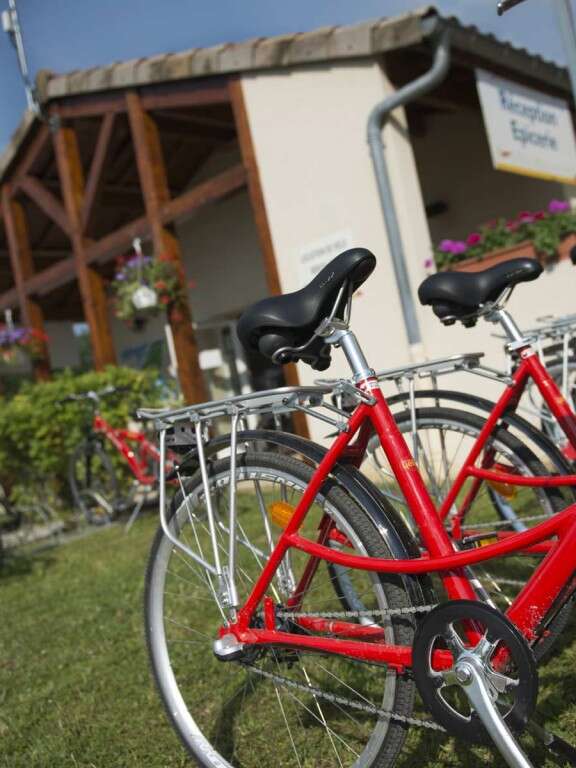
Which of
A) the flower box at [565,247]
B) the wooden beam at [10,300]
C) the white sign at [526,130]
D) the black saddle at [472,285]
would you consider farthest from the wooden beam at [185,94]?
the black saddle at [472,285]

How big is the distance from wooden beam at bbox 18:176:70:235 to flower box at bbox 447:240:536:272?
493 cm

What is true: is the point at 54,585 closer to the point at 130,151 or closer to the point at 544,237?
the point at 544,237

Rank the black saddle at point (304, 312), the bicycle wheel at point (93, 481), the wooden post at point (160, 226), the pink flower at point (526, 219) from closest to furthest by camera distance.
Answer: the black saddle at point (304, 312)
the pink flower at point (526, 219)
the bicycle wheel at point (93, 481)
the wooden post at point (160, 226)

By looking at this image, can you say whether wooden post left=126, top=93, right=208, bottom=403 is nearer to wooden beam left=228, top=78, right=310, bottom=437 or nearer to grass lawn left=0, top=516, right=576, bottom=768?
wooden beam left=228, top=78, right=310, bottom=437

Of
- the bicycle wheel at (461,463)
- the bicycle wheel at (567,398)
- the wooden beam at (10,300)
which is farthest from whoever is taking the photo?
the wooden beam at (10,300)

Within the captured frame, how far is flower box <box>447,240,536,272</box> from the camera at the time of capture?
5.15m

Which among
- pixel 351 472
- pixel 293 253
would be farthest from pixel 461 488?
pixel 293 253

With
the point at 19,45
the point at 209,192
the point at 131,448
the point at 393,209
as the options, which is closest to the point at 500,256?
the point at 393,209

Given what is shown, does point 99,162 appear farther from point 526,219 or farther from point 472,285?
point 472,285

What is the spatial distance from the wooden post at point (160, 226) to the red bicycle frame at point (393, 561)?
5380 millimetres

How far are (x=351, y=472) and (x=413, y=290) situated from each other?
4.16 metres

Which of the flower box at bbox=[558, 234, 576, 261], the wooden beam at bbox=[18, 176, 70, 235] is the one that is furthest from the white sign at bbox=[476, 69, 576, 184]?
the wooden beam at bbox=[18, 176, 70, 235]

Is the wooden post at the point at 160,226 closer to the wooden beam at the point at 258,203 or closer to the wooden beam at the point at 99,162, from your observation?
the wooden beam at the point at 99,162

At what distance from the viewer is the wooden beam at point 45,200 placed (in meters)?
8.29
